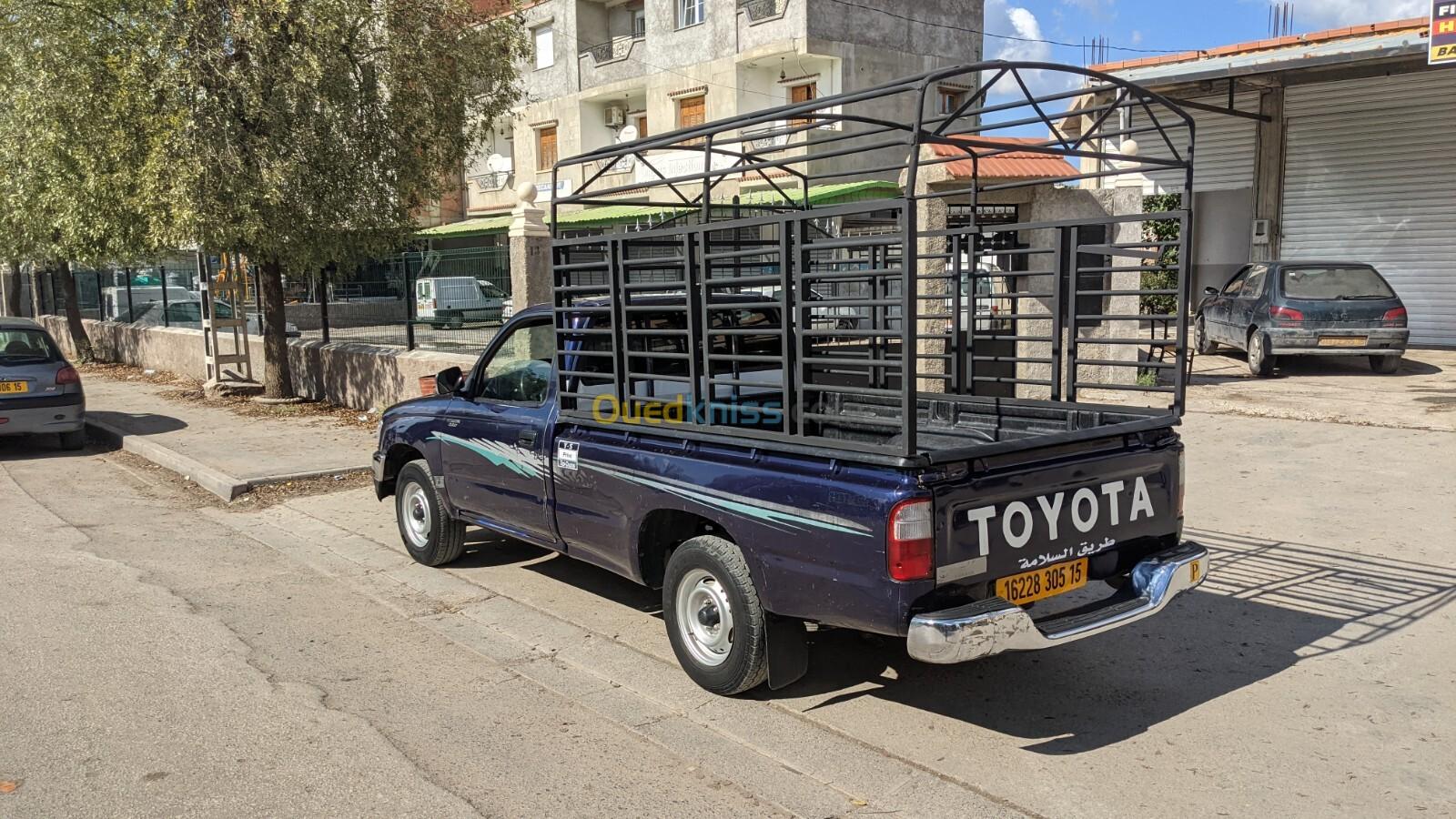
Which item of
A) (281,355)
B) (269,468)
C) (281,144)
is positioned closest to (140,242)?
(281,355)

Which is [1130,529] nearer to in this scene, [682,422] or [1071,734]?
[1071,734]

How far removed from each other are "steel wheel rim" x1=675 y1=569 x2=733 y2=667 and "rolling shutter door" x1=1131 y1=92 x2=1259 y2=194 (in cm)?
1697

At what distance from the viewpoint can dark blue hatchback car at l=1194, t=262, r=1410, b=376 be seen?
44.9ft

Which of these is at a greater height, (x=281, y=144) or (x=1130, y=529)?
(x=281, y=144)

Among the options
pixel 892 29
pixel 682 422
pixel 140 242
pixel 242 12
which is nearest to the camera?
pixel 682 422

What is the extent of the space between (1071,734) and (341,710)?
123 inches

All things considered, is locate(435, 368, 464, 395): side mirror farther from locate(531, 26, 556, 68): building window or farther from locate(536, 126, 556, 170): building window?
locate(531, 26, 556, 68): building window

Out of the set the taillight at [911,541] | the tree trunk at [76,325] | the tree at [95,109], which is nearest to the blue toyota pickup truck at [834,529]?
the taillight at [911,541]

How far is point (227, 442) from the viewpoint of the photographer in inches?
474

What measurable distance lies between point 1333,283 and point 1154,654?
11142mm

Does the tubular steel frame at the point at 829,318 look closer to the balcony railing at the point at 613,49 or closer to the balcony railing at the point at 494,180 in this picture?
the balcony railing at the point at 613,49

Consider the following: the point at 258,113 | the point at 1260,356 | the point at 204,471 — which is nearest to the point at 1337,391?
the point at 1260,356

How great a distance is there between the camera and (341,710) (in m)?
4.62

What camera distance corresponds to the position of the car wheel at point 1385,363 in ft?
47.1
